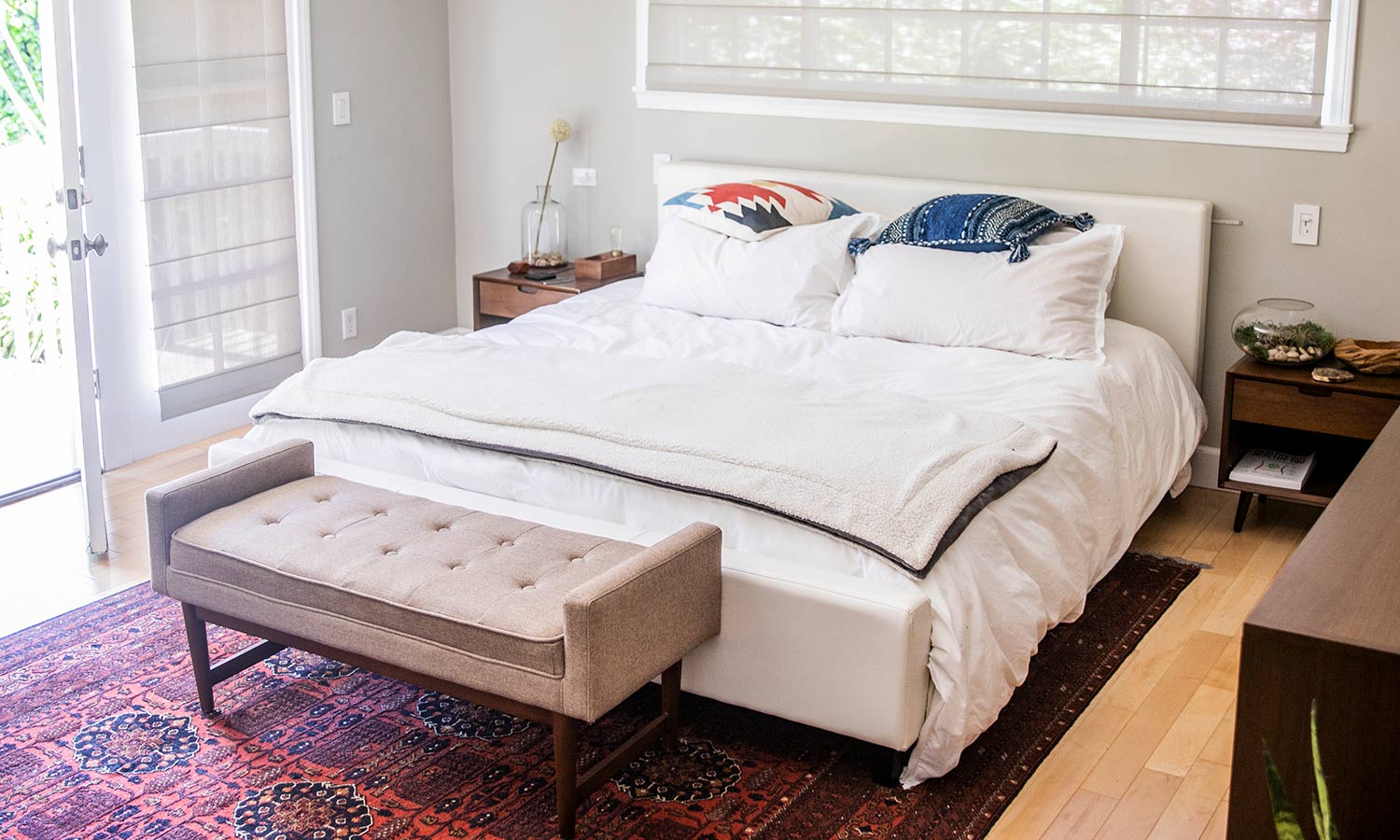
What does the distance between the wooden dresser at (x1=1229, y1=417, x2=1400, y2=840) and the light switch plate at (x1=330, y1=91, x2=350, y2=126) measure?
399 cm

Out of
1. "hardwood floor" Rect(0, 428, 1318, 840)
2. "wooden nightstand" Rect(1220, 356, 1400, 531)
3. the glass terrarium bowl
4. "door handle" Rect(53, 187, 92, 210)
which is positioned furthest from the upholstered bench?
the glass terrarium bowl

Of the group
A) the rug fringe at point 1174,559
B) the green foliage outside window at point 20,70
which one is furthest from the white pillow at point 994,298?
the green foliage outside window at point 20,70

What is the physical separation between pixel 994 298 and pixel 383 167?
2.53 m

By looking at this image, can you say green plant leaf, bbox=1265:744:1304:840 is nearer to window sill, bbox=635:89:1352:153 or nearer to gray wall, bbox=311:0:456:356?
window sill, bbox=635:89:1352:153

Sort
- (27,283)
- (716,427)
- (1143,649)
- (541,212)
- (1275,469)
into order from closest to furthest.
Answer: (716,427)
(1143,649)
(1275,469)
(27,283)
(541,212)

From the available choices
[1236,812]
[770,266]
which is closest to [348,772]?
[1236,812]

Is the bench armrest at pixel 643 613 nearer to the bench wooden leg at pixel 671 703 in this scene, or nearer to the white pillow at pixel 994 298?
the bench wooden leg at pixel 671 703

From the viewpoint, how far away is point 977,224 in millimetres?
4012

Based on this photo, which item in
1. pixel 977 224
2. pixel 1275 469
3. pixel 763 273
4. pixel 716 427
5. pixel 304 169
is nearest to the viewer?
pixel 716 427

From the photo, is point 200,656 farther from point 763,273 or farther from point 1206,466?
point 1206,466

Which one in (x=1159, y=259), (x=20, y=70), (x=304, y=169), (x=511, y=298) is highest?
(x=20, y=70)

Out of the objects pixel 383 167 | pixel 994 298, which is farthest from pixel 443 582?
pixel 383 167

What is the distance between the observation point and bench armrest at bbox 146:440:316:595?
2.79 m

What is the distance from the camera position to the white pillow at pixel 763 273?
4.16 m
